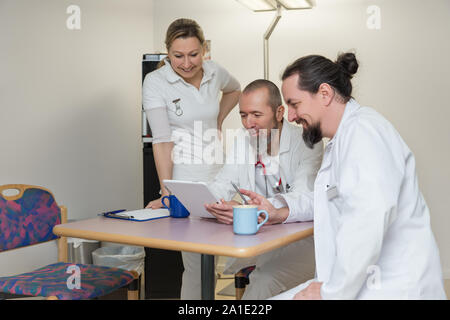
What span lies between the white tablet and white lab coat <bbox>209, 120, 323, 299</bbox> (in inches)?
11.4

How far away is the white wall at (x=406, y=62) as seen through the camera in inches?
155

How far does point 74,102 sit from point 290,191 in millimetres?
1982

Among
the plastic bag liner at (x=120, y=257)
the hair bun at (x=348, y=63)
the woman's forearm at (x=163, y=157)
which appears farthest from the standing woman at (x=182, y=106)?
the plastic bag liner at (x=120, y=257)

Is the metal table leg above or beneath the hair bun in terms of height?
beneath

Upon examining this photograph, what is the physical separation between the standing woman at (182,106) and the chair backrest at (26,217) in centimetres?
54

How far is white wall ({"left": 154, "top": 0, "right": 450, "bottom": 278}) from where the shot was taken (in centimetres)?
393

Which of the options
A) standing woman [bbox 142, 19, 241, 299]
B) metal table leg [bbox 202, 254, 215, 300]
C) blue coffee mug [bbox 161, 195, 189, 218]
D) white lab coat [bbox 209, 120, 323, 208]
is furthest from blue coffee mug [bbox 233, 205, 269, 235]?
standing woman [bbox 142, 19, 241, 299]

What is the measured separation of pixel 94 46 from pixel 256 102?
2.00m

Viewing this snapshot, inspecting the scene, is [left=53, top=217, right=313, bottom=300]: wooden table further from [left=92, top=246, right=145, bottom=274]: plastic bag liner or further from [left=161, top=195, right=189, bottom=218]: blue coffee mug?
[left=92, top=246, right=145, bottom=274]: plastic bag liner

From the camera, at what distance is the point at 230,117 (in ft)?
14.4

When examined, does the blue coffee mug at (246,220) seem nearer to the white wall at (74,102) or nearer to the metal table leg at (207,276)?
the metal table leg at (207,276)

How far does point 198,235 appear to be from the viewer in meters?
1.55

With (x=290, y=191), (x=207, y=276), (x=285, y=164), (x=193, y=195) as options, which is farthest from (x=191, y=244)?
(x=285, y=164)
